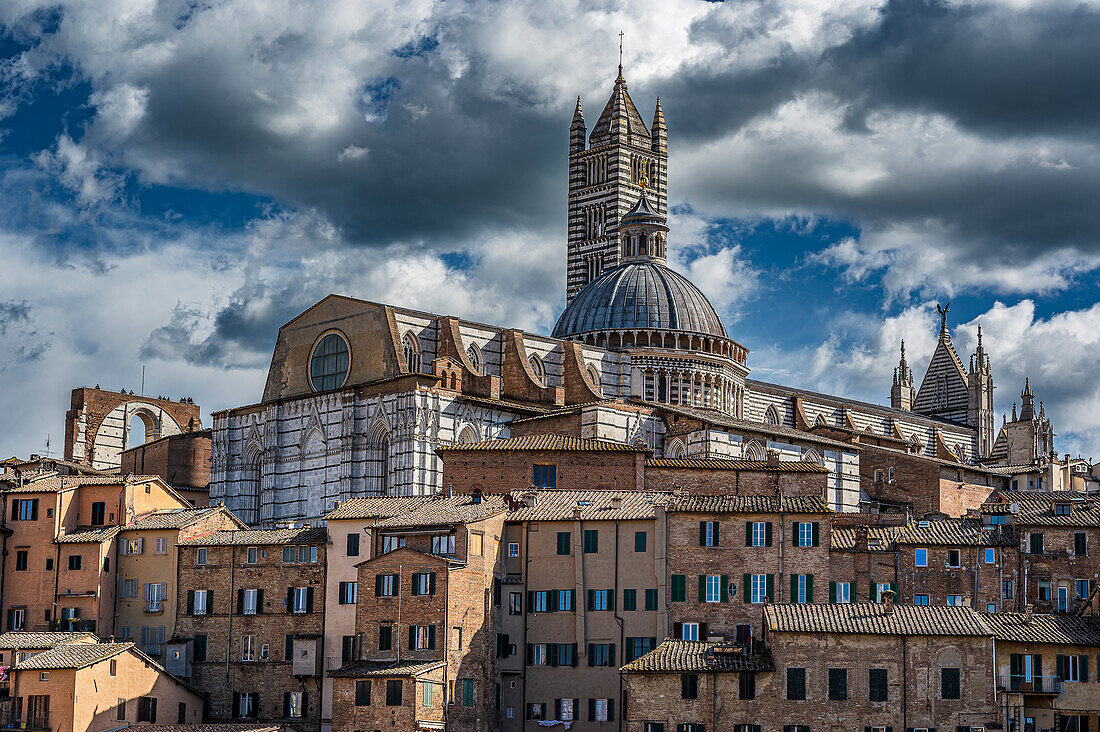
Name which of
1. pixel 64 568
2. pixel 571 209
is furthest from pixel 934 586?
pixel 571 209

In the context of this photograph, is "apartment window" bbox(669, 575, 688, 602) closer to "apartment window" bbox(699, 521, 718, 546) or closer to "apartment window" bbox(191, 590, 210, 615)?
"apartment window" bbox(699, 521, 718, 546)

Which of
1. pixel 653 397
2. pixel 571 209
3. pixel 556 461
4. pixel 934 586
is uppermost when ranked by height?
pixel 571 209

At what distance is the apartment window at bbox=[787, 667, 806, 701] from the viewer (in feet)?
149

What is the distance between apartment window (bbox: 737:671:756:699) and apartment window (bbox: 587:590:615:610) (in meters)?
5.66

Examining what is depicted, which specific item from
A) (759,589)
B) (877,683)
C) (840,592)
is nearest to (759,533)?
(759,589)

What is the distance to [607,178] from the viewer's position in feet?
382

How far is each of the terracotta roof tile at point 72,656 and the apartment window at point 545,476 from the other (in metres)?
14.3

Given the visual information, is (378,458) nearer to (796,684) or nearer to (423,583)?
(423,583)

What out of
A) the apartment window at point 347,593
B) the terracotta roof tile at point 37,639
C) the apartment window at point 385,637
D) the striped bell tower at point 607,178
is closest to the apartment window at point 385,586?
the apartment window at point 385,637

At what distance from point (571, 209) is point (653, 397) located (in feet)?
111

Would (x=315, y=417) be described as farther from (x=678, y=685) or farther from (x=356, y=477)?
(x=678, y=685)

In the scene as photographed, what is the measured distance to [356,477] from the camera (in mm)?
74188

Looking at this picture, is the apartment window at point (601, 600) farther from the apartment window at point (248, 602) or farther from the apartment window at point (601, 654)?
the apartment window at point (248, 602)

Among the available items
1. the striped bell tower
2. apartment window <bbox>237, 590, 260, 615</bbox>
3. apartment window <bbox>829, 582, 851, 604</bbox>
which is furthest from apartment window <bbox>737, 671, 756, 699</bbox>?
the striped bell tower
